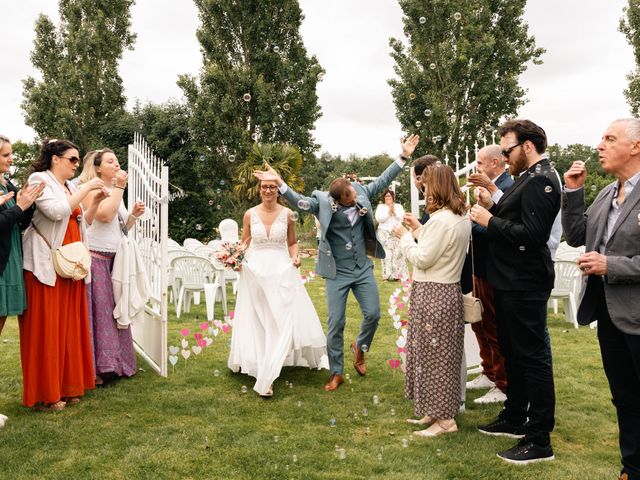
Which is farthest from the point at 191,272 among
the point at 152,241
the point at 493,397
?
the point at 493,397

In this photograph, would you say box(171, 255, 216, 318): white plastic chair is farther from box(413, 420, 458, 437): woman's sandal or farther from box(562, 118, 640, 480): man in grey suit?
box(562, 118, 640, 480): man in grey suit

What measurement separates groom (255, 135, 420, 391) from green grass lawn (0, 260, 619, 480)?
0.56 m

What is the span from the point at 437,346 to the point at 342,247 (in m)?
1.64

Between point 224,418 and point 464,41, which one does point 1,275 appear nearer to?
point 224,418

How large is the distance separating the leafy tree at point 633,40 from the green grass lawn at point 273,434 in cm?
1691

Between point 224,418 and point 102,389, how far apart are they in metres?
1.47

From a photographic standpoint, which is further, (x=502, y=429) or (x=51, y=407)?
(x=51, y=407)

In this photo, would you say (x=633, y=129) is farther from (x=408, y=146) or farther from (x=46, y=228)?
(x=46, y=228)

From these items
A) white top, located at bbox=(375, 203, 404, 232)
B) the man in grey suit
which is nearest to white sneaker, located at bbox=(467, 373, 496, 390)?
the man in grey suit

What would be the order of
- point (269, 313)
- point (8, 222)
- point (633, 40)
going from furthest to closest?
point (633, 40) < point (269, 313) < point (8, 222)

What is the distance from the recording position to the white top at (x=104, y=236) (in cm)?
543

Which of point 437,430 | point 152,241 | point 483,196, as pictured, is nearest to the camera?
point 483,196

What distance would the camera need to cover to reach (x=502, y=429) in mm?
4242

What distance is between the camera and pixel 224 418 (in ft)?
15.2
